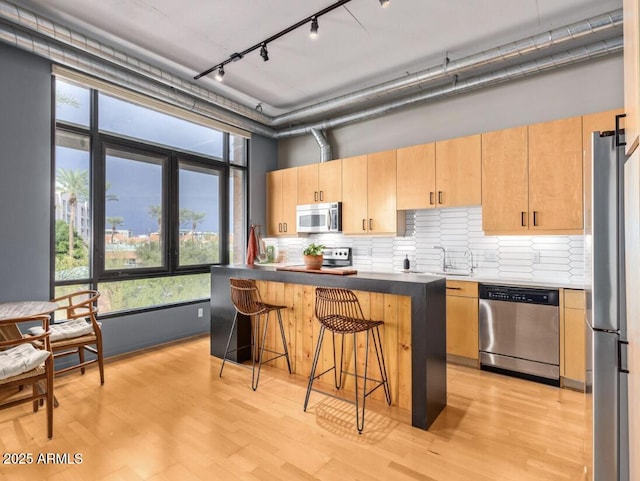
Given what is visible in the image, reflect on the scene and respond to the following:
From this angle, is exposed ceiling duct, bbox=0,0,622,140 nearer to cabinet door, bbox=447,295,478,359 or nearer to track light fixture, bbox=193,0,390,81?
track light fixture, bbox=193,0,390,81

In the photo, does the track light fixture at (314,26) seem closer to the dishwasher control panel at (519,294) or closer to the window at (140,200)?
the window at (140,200)

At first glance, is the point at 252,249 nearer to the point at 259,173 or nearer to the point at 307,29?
the point at 259,173

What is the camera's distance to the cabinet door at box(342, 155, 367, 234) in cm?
472

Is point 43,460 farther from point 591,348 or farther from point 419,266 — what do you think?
point 419,266

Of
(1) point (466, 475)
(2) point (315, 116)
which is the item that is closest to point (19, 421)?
(1) point (466, 475)

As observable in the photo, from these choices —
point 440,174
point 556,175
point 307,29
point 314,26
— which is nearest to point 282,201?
point 440,174

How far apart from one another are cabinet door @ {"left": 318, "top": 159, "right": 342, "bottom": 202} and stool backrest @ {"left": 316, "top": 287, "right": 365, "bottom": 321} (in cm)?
224

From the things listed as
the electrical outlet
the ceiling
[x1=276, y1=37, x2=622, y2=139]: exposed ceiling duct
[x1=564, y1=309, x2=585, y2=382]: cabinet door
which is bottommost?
[x1=564, y1=309, x2=585, y2=382]: cabinet door

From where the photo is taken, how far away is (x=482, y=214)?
149 inches

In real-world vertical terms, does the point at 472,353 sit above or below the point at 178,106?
below

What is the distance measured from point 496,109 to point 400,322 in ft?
9.24

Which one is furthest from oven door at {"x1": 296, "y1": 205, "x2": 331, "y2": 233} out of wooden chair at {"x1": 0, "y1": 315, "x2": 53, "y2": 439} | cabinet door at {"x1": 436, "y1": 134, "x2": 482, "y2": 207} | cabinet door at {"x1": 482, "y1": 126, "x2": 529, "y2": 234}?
Result: wooden chair at {"x1": 0, "y1": 315, "x2": 53, "y2": 439}

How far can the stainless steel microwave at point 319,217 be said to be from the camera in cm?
492

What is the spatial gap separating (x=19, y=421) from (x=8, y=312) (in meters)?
0.79
